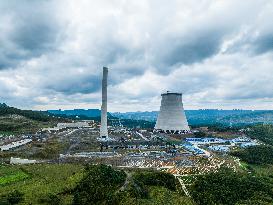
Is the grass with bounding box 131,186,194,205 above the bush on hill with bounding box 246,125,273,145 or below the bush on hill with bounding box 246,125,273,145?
below

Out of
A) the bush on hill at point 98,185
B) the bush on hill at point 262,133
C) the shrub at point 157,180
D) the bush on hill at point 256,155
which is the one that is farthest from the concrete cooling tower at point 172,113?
the shrub at point 157,180

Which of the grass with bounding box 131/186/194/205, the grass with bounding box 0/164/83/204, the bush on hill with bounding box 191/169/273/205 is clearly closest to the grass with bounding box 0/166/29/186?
the grass with bounding box 0/164/83/204

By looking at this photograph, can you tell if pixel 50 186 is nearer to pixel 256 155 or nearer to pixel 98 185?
pixel 98 185

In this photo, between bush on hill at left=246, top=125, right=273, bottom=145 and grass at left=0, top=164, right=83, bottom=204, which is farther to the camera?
bush on hill at left=246, top=125, right=273, bottom=145

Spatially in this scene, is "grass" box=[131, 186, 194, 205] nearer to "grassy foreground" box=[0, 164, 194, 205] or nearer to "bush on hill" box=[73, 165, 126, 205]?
"grassy foreground" box=[0, 164, 194, 205]

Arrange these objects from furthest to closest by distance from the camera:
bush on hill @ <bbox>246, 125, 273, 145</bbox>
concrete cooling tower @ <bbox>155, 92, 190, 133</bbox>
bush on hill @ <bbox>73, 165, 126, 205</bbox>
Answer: bush on hill @ <bbox>246, 125, 273, 145</bbox> < concrete cooling tower @ <bbox>155, 92, 190, 133</bbox> < bush on hill @ <bbox>73, 165, 126, 205</bbox>

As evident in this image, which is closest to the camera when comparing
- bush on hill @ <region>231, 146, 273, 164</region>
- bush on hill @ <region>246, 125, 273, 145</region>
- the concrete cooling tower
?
bush on hill @ <region>231, 146, 273, 164</region>

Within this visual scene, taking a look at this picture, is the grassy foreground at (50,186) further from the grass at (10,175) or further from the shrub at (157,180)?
the shrub at (157,180)

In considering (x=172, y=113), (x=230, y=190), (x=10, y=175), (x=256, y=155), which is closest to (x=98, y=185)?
(x=10, y=175)
